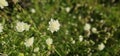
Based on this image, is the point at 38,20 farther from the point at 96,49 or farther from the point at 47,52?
the point at 47,52

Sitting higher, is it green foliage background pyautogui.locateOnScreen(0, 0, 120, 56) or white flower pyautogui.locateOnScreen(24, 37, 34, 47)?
green foliage background pyautogui.locateOnScreen(0, 0, 120, 56)

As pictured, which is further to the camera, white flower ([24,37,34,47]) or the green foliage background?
the green foliage background

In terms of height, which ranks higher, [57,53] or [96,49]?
[96,49]

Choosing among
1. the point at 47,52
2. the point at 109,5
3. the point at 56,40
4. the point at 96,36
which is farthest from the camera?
the point at 109,5

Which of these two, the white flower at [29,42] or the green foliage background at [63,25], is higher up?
the green foliage background at [63,25]

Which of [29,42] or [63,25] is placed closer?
[29,42]

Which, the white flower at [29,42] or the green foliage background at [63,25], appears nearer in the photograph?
the white flower at [29,42]

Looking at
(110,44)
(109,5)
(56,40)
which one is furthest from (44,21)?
(109,5)

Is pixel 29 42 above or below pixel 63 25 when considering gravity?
below
